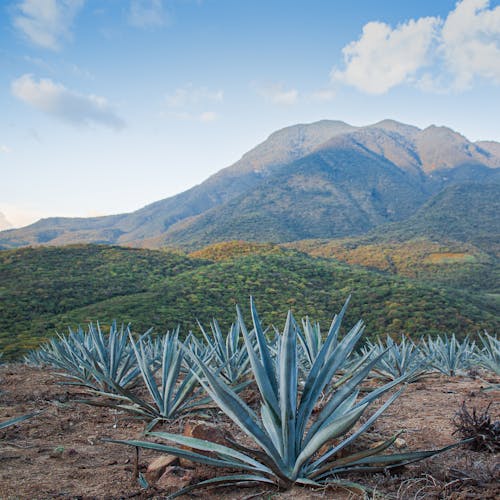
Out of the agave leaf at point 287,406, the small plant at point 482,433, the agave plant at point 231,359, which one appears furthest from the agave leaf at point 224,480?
the agave plant at point 231,359

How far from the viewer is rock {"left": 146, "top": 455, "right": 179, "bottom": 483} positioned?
5.45ft

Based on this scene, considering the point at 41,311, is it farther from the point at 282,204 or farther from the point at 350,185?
the point at 350,185

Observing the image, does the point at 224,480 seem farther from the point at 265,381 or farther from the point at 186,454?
the point at 265,381

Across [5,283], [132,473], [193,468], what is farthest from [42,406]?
[5,283]

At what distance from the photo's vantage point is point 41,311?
22.5 meters

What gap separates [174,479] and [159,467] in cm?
14

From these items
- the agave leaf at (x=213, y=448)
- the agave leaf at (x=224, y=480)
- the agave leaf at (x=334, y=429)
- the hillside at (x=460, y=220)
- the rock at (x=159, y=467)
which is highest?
the agave leaf at (x=334, y=429)

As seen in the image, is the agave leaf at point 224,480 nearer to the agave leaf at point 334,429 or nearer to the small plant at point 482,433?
the agave leaf at point 334,429

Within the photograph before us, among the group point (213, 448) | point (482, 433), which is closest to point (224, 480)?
point (213, 448)

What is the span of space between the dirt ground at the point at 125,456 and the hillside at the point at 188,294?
14.5m

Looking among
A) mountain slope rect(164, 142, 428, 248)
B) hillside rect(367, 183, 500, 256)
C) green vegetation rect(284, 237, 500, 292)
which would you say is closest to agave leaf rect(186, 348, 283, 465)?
green vegetation rect(284, 237, 500, 292)

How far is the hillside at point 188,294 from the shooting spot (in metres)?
22.3

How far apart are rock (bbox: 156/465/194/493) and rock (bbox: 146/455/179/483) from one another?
4 cm

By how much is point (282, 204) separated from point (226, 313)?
7287cm
